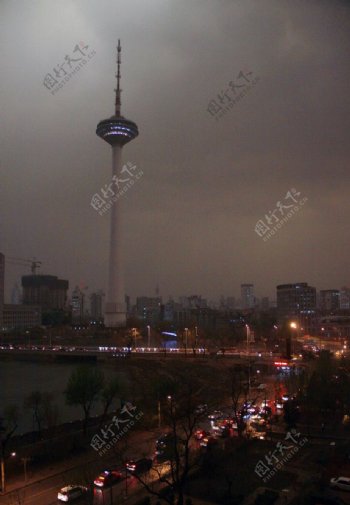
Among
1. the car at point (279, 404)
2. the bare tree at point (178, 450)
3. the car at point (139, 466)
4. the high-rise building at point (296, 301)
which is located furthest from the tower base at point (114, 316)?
the car at point (139, 466)

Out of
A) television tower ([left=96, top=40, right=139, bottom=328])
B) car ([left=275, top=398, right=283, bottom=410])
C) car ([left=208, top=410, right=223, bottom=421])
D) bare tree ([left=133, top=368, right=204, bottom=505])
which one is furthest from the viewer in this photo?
television tower ([left=96, top=40, right=139, bottom=328])

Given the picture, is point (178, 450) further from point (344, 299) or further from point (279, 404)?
point (344, 299)

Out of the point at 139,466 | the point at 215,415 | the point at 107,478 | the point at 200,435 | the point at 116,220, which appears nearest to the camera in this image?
the point at 107,478

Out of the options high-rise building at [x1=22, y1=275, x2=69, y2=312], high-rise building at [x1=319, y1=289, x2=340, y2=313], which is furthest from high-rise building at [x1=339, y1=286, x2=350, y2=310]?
high-rise building at [x1=22, y1=275, x2=69, y2=312]

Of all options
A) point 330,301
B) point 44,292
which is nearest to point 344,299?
point 330,301

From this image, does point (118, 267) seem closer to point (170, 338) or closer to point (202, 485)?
point (170, 338)

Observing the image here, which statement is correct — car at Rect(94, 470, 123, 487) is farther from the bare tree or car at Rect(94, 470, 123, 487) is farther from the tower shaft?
the tower shaft
